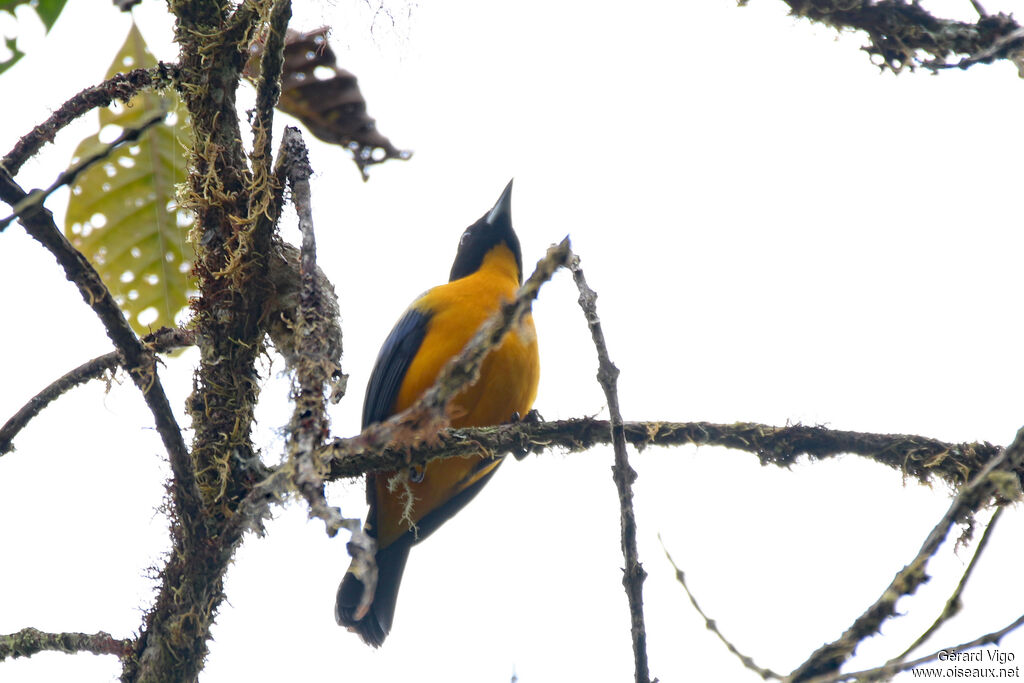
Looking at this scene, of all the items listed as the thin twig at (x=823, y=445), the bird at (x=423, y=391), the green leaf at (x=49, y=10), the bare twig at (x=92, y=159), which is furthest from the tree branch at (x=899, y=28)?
the bare twig at (x=92, y=159)

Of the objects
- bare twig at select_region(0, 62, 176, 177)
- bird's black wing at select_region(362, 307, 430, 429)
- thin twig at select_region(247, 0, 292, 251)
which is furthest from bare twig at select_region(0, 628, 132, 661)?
bird's black wing at select_region(362, 307, 430, 429)

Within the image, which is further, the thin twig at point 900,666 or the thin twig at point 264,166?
the thin twig at point 264,166

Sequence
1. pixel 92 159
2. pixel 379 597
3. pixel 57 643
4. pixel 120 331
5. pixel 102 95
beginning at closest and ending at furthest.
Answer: pixel 92 159, pixel 120 331, pixel 57 643, pixel 102 95, pixel 379 597

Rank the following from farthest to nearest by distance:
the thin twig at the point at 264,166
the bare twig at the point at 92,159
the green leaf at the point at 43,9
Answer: the thin twig at the point at 264,166 < the green leaf at the point at 43,9 < the bare twig at the point at 92,159

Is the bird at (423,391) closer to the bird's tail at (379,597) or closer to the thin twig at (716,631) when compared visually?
the bird's tail at (379,597)

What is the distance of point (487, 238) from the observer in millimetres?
5746

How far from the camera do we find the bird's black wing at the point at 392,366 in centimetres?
455

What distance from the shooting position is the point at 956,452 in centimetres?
271

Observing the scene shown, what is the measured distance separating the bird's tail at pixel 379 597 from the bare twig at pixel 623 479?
282 cm

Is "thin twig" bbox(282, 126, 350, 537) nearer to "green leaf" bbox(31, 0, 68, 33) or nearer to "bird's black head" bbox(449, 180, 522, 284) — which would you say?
"green leaf" bbox(31, 0, 68, 33)

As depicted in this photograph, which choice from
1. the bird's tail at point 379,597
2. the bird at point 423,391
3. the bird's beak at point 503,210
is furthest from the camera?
the bird's beak at point 503,210

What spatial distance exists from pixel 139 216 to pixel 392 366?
4.77ft

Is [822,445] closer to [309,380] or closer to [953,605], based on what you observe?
[953,605]

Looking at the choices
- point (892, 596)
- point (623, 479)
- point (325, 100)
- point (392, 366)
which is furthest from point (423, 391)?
point (892, 596)
